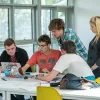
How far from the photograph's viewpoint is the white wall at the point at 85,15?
6930mm

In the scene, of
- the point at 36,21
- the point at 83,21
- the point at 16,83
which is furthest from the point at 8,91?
the point at 83,21

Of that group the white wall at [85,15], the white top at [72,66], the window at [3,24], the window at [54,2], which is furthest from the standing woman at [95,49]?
the white wall at [85,15]

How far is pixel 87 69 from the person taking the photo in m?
3.25

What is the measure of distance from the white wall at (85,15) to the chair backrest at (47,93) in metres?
4.36

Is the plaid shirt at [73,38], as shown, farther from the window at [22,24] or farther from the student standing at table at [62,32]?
the window at [22,24]

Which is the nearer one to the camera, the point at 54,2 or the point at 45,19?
the point at 45,19

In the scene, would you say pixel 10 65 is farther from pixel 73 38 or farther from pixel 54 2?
pixel 54 2

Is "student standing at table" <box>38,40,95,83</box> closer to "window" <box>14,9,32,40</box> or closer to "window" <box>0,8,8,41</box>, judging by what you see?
"window" <box>0,8,8,41</box>

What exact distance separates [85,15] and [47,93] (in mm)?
4636

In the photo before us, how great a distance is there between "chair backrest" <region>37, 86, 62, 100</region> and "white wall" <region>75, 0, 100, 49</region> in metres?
4.36

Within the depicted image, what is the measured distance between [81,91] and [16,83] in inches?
33.6

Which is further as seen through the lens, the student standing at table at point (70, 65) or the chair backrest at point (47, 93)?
the student standing at table at point (70, 65)

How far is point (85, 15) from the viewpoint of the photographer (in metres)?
7.09

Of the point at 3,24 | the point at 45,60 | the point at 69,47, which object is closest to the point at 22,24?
the point at 3,24
